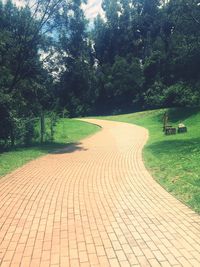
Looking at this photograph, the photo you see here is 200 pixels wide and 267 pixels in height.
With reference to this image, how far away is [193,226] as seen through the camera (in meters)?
7.01

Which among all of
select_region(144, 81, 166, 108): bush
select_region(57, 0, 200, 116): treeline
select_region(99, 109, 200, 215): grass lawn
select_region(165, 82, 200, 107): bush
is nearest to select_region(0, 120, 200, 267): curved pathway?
select_region(99, 109, 200, 215): grass lawn

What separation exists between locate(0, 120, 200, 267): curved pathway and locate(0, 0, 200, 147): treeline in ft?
30.9

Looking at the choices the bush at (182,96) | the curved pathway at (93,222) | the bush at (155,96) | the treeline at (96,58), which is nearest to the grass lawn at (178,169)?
the curved pathway at (93,222)

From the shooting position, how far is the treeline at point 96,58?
23000mm

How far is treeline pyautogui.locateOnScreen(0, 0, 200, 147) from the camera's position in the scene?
23.0m

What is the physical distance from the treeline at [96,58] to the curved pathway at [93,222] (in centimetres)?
941

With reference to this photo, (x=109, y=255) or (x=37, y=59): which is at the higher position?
(x=37, y=59)

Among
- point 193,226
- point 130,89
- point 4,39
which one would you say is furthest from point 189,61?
point 193,226

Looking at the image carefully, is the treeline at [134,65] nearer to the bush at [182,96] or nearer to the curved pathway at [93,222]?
the bush at [182,96]

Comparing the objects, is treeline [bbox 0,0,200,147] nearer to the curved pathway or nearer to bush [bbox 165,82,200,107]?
bush [bbox 165,82,200,107]

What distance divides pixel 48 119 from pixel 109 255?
1923 cm

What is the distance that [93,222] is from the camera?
7.31m

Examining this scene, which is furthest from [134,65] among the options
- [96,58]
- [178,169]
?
[178,169]

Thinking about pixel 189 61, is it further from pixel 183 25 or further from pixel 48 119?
pixel 48 119
